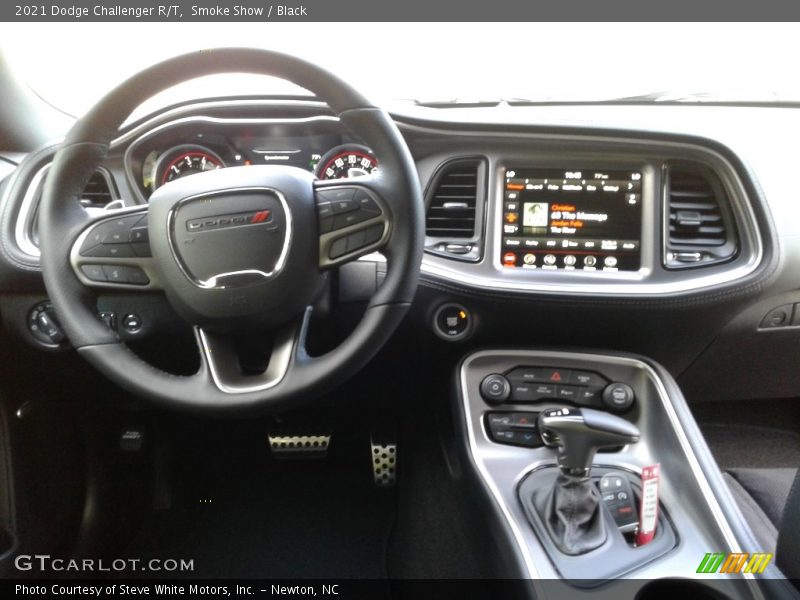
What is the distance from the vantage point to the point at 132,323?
137cm

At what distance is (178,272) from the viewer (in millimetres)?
1067

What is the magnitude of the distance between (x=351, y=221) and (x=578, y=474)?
2.01 feet

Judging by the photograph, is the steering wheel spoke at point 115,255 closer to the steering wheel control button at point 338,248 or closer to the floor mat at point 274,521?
the steering wheel control button at point 338,248

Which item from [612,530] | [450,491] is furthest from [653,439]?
[450,491]

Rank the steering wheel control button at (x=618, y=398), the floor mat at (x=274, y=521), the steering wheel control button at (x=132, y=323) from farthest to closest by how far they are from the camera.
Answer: the floor mat at (x=274, y=521) < the steering wheel control button at (x=618, y=398) < the steering wheel control button at (x=132, y=323)

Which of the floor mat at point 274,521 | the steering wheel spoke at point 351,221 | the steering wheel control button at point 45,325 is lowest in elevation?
the floor mat at point 274,521

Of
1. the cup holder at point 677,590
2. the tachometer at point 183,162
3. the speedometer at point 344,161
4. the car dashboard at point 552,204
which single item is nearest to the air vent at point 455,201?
the car dashboard at point 552,204

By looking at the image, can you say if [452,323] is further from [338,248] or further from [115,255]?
[115,255]

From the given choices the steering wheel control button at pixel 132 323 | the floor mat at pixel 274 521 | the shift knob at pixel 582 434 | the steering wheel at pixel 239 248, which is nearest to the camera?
the steering wheel at pixel 239 248

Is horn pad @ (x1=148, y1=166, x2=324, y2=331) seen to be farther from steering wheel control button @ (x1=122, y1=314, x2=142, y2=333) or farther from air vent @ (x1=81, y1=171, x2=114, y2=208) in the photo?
air vent @ (x1=81, y1=171, x2=114, y2=208)

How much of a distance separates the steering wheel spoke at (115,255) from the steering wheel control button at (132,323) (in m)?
0.27

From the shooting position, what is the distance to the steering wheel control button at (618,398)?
1.47 meters

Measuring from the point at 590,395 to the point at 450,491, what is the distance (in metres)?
0.54

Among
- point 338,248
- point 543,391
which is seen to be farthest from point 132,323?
point 543,391
